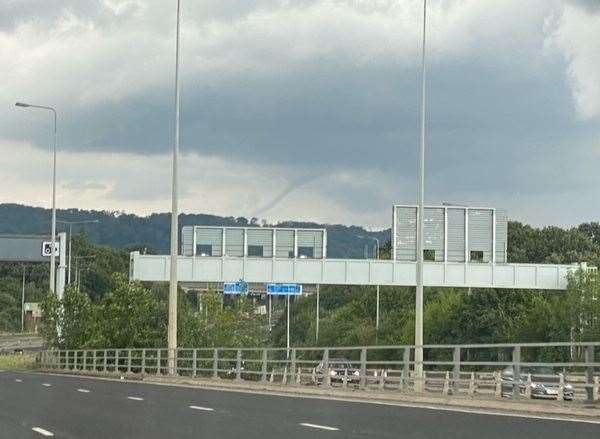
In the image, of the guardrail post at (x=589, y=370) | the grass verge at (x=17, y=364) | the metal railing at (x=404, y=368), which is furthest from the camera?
the grass verge at (x=17, y=364)

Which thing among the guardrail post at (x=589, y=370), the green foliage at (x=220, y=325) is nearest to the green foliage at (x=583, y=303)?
the green foliage at (x=220, y=325)

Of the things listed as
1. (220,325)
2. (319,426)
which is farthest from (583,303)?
(319,426)

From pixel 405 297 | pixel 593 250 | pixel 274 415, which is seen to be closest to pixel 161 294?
pixel 405 297

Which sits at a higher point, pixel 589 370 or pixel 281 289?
pixel 281 289

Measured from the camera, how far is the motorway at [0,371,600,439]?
59.0 feet

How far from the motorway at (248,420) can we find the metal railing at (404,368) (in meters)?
2.11

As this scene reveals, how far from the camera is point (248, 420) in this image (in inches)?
835

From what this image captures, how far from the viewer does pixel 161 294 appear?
119625 mm

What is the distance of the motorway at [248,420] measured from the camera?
1798 cm

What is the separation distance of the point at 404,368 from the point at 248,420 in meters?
9.88

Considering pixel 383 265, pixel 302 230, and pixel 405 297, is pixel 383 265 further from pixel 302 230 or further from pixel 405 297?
pixel 405 297

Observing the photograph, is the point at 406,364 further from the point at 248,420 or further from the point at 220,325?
the point at 220,325

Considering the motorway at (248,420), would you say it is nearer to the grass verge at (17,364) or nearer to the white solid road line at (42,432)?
the white solid road line at (42,432)

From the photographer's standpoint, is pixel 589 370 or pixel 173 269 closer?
pixel 589 370
